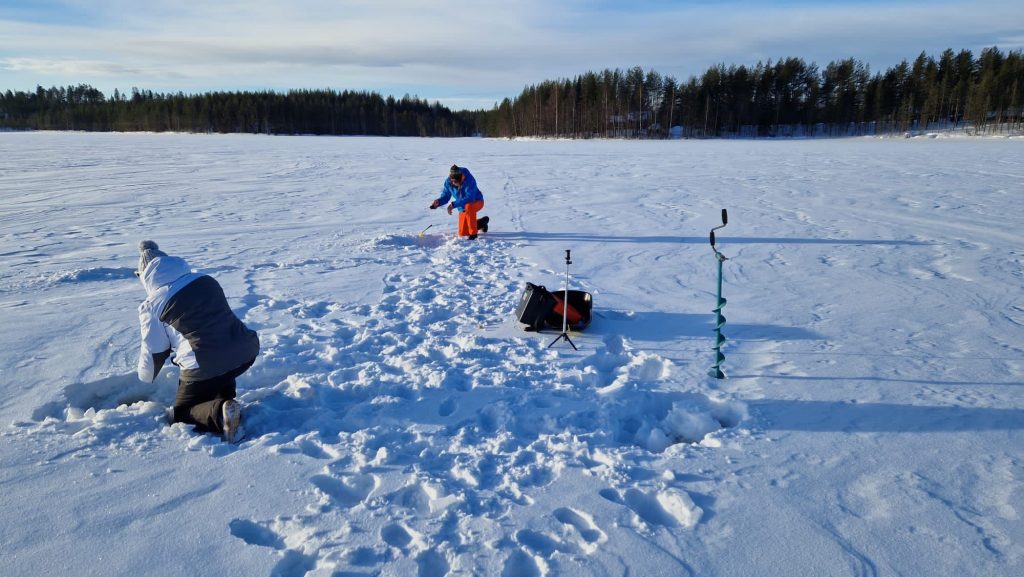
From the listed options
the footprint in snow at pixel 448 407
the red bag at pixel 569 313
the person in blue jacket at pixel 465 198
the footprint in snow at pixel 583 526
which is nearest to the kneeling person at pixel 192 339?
the footprint in snow at pixel 448 407

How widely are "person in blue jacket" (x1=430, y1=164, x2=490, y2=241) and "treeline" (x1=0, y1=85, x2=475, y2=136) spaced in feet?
239

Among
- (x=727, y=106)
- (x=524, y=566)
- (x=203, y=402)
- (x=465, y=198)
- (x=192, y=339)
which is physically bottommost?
(x=524, y=566)

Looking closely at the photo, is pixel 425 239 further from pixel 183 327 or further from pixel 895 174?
pixel 895 174

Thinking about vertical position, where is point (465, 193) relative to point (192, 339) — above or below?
above

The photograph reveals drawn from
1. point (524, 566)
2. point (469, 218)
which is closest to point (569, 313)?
point (524, 566)

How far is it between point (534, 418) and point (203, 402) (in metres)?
2.07

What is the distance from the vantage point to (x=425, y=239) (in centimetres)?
909

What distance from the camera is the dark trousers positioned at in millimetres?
3348

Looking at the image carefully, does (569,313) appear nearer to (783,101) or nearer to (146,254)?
(146,254)

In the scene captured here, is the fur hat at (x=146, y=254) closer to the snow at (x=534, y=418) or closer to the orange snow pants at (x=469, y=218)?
the snow at (x=534, y=418)

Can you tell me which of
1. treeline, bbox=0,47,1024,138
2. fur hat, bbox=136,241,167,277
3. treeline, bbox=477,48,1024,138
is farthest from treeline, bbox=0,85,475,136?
fur hat, bbox=136,241,167,277

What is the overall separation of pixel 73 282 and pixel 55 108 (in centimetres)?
10859

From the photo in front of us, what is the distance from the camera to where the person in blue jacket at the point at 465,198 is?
8883 millimetres

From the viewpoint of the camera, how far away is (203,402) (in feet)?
11.3
